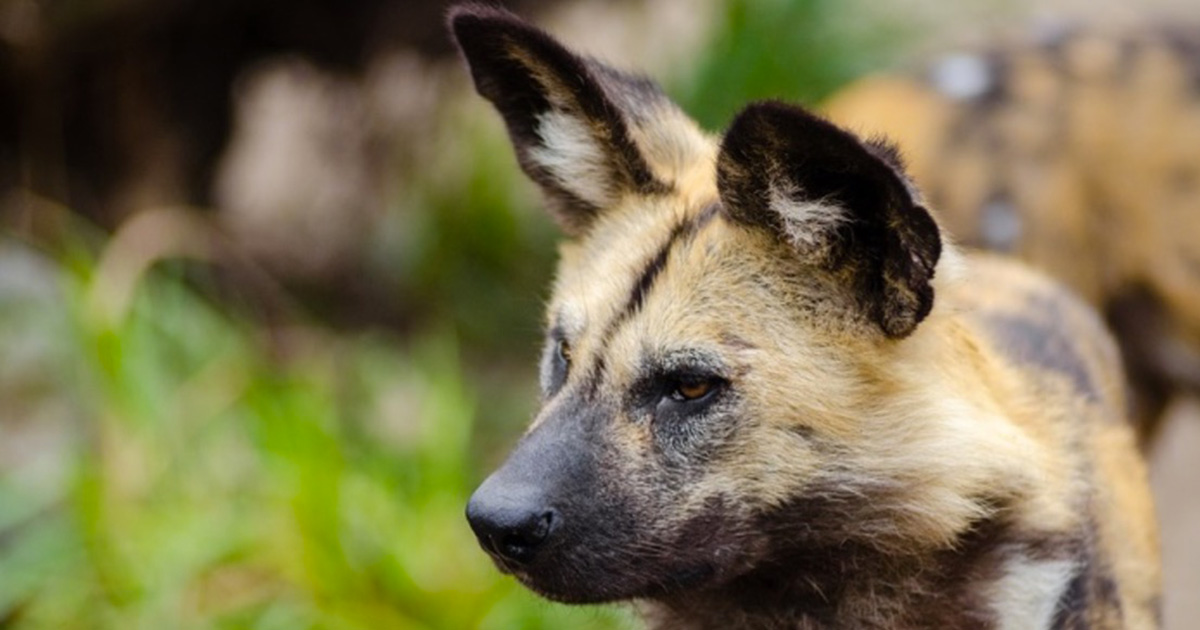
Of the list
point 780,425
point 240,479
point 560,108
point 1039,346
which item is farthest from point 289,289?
point 780,425

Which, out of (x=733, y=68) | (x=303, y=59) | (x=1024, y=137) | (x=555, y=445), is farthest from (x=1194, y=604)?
(x=303, y=59)

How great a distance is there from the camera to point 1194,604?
19.0 feet

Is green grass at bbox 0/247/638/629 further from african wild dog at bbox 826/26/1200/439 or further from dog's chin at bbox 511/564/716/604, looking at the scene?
african wild dog at bbox 826/26/1200/439

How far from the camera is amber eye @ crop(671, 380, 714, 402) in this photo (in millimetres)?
2842

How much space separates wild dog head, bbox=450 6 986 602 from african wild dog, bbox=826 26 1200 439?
2543 mm

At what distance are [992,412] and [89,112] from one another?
5.25 metres

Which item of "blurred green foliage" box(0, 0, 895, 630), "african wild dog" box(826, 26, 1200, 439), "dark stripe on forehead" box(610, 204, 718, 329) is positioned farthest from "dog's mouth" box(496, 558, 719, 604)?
"african wild dog" box(826, 26, 1200, 439)

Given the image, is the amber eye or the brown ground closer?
the amber eye

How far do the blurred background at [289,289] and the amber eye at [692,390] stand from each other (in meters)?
1.06

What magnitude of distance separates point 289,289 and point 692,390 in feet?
19.4

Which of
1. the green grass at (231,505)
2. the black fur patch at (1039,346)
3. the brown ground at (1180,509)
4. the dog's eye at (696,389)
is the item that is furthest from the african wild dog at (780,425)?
the brown ground at (1180,509)

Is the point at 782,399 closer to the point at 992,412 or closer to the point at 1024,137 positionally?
the point at 992,412

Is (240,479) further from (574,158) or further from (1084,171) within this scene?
(1084,171)

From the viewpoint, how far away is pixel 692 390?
2846 millimetres
